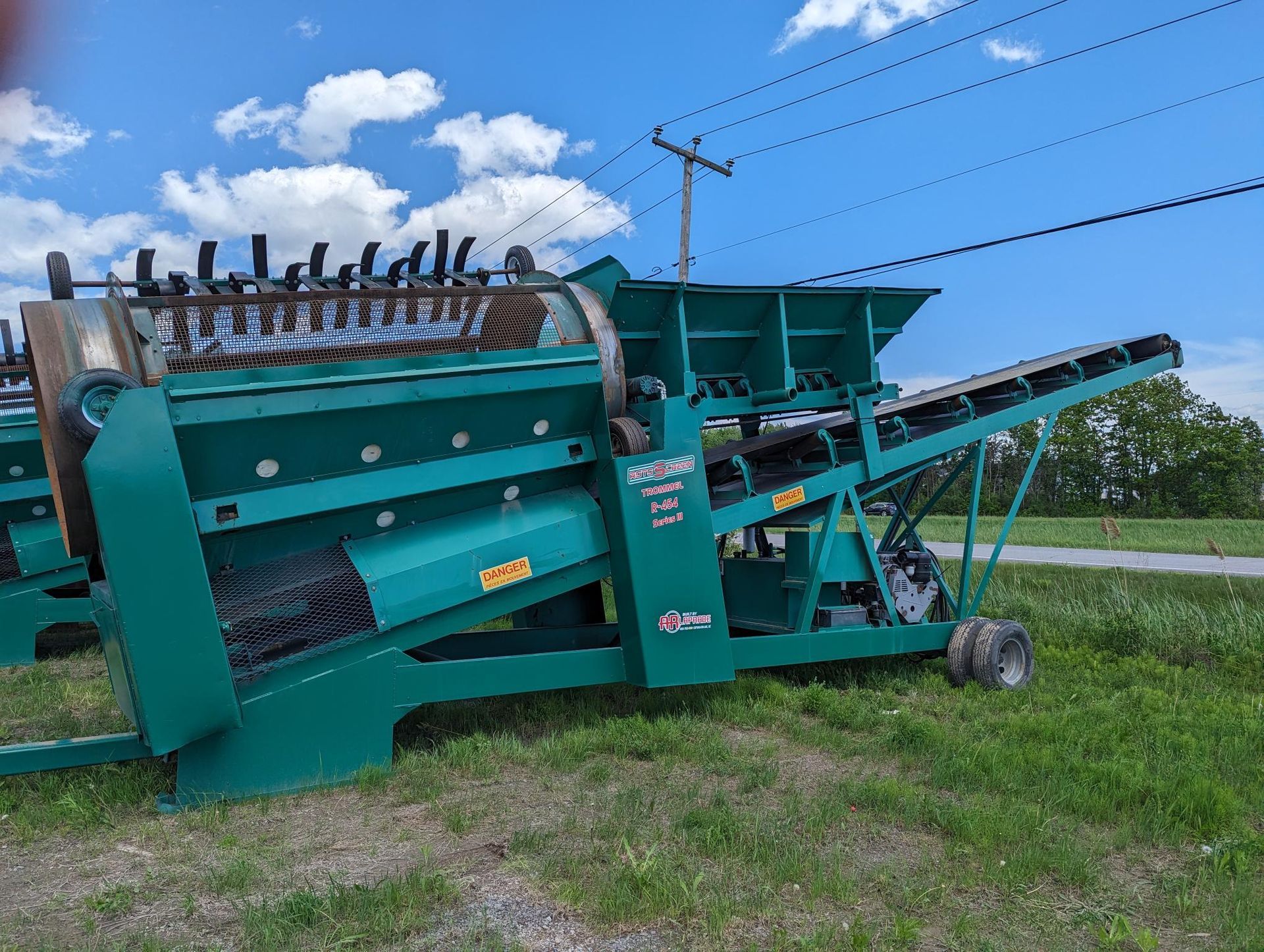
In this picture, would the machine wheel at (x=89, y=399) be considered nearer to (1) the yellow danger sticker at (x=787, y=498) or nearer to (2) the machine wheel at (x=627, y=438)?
(2) the machine wheel at (x=627, y=438)

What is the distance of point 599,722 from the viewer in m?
5.87

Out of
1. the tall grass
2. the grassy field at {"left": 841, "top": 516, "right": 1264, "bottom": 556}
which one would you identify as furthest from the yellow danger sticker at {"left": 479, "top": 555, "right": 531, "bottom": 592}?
the grassy field at {"left": 841, "top": 516, "right": 1264, "bottom": 556}

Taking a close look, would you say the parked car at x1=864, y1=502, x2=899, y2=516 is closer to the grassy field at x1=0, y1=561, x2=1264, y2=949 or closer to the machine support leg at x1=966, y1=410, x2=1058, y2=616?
the machine support leg at x1=966, y1=410, x2=1058, y2=616

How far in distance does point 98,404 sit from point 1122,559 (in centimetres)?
1732

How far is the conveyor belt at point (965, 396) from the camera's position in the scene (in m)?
7.43

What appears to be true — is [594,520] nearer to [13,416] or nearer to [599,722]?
[599,722]

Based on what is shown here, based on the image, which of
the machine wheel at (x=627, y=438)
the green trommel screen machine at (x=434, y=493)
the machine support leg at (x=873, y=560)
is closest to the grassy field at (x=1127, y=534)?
the machine support leg at (x=873, y=560)

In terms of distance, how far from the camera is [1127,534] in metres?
25.0

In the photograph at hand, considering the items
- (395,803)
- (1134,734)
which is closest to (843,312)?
(1134,734)

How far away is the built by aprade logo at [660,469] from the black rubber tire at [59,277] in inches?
130

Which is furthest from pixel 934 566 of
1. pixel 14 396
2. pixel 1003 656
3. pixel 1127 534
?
pixel 1127 534

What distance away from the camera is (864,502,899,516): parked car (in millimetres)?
7844

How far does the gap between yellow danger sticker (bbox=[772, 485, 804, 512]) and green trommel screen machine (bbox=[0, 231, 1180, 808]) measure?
0.08 ft

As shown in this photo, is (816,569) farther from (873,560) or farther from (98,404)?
(98,404)
